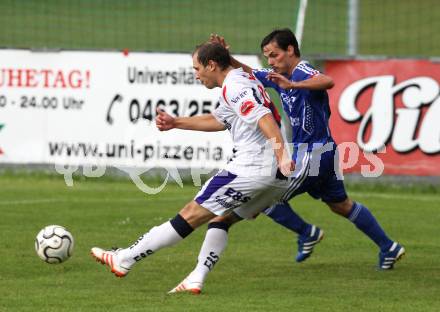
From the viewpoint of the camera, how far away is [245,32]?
2522 centimetres

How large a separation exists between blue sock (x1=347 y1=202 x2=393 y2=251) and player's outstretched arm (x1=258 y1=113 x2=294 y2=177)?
2003 millimetres

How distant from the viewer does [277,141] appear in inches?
342

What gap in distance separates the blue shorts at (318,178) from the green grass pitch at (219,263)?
2.21 feet

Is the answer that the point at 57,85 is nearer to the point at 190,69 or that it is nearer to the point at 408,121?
the point at 190,69

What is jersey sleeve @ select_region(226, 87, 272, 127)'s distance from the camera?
8883mm

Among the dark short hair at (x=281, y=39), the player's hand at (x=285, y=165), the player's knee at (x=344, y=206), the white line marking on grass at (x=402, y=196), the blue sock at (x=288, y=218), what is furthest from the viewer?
the white line marking on grass at (x=402, y=196)

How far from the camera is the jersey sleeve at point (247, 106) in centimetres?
888

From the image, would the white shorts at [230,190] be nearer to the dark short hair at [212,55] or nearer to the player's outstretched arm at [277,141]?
the player's outstretched arm at [277,141]

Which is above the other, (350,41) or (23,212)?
(350,41)

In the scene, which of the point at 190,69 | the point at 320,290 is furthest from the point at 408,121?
the point at 320,290

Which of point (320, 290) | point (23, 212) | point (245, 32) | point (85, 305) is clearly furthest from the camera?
point (245, 32)

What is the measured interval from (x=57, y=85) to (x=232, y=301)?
8425mm

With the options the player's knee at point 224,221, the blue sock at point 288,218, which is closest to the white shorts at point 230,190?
the player's knee at point 224,221

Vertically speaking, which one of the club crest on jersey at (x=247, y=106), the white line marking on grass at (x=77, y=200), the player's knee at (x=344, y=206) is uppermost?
the club crest on jersey at (x=247, y=106)
